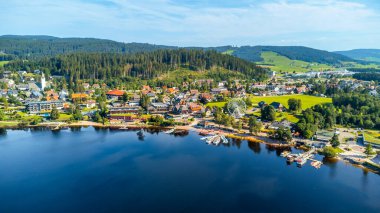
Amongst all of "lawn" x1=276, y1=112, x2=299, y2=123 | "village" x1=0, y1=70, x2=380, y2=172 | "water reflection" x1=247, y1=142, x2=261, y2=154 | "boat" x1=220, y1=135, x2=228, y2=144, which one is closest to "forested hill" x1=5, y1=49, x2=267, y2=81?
"village" x1=0, y1=70, x2=380, y2=172

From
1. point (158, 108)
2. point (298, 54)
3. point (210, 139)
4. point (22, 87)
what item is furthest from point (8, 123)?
point (298, 54)

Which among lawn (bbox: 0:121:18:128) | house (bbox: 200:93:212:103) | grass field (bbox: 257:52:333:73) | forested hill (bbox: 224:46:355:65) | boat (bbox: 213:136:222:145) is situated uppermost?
forested hill (bbox: 224:46:355:65)

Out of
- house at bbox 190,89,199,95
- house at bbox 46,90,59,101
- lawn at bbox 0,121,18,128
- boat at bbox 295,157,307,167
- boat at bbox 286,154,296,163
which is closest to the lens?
boat at bbox 295,157,307,167

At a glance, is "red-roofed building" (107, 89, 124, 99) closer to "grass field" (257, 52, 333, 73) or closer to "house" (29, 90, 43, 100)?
"house" (29, 90, 43, 100)

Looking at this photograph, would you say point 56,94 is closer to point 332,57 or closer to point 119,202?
point 119,202

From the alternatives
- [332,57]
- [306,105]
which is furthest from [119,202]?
[332,57]

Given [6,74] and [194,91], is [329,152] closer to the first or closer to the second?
[194,91]

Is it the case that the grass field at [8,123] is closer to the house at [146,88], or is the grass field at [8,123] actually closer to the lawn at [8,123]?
the lawn at [8,123]
